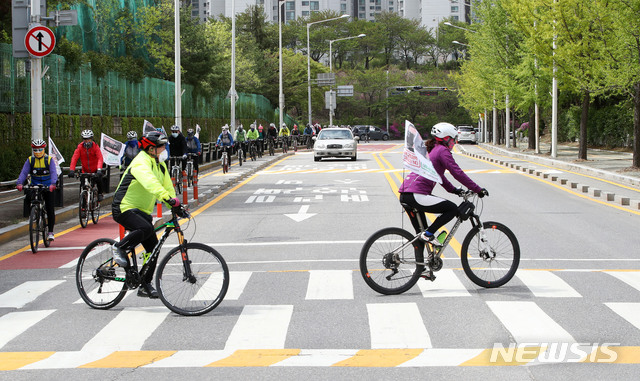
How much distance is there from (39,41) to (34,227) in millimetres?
6015

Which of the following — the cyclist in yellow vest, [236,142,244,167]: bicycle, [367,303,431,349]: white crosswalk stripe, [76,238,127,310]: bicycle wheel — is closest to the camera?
[367,303,431,349]: white crosswalk stripe

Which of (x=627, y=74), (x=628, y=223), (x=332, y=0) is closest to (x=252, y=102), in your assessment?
(x=627, y=74)

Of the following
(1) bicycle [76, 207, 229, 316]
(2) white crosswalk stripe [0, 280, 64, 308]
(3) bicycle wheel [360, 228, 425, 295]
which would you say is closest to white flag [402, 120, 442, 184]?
(3) bicycle wheel [360, 228, 425, 295]

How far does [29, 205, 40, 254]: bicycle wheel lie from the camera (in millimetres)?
13359

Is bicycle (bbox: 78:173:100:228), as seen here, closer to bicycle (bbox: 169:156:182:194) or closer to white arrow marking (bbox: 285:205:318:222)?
white arrow marking (bbox: 285:205:318:222)

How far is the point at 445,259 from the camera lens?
12172mm

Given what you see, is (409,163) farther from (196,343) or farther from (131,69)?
(131,69)

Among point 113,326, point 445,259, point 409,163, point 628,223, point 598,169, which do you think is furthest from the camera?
point 598,169

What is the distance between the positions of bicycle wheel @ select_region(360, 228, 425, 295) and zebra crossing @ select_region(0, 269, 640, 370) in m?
0.16

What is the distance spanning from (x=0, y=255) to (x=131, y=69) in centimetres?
2667

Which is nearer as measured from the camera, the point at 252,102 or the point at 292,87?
the point at 252,102

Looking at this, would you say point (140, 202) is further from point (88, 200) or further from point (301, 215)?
point (301, 215)

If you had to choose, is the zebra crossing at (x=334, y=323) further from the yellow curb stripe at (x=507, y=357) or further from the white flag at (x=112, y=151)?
the white flag at (x=112, y=151)

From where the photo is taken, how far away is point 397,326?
7.90m
